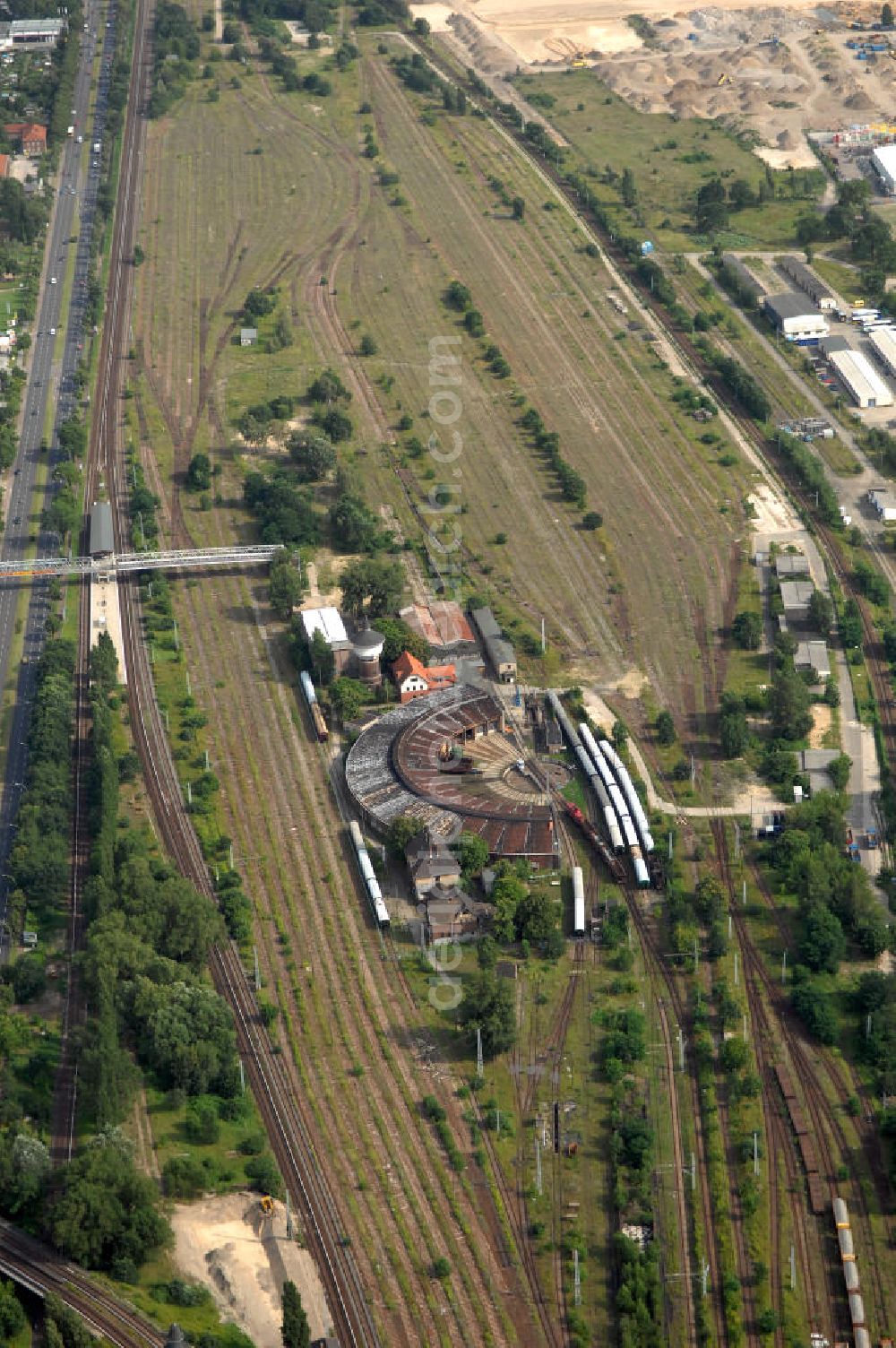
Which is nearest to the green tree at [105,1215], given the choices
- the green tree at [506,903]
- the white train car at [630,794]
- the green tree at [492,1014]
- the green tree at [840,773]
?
the green tree at [492,1014]

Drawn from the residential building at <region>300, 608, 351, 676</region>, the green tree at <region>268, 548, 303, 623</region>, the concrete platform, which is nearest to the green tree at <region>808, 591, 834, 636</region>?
the residential building at <region>300, 608, 351, 676</region>

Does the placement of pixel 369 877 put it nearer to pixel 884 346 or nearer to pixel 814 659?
pixel 814 659

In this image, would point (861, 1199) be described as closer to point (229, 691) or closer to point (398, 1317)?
point (398, 1317)

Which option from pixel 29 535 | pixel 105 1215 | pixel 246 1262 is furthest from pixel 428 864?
pixel 29 535

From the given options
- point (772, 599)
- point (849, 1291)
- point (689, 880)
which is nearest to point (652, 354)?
point (772, 599)

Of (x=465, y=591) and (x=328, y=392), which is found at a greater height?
(x=328, y=392)

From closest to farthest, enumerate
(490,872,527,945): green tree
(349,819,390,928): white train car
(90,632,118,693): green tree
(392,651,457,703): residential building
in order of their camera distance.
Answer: (490,872,527,945): green tree
(349,819,390,928): white train car
(392,651,457,703): residential building
(90,632,118,693): green tree

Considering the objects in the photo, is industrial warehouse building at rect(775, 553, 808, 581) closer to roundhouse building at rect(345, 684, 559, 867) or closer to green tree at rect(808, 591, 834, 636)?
green tree at rect(808, 591, 834, 636)
